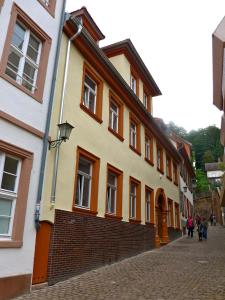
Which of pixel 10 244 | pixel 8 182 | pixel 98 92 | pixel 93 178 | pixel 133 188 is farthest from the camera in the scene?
pixel 133 188

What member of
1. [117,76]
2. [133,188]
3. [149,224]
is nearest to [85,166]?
[117,76]

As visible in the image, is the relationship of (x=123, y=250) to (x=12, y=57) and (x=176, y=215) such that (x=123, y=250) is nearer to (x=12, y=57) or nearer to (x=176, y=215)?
(x=12, y=57)

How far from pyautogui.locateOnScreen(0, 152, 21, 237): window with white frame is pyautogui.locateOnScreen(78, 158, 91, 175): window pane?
3.20m

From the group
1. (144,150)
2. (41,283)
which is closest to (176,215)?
(144,150)

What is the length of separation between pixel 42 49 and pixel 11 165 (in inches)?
144

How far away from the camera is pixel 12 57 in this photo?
8.09 m

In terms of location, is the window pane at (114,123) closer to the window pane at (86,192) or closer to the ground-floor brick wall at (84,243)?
the window pane at (86,192)

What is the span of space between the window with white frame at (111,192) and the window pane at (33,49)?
5568mm

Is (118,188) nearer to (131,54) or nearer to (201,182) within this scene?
(131,54)

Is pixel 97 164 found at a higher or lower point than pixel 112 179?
higher

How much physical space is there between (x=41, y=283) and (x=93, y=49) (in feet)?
26.5

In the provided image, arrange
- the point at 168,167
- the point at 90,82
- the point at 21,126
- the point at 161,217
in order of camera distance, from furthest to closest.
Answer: the point at 168,167 → the point at 161,217 → the point at 90,82 → the point at 21,126

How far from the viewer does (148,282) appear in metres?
8.60

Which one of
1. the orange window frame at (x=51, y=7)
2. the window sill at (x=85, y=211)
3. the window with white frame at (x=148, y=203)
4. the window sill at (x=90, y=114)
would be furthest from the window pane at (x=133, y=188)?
the orange window frame at (x=51, y=7)
